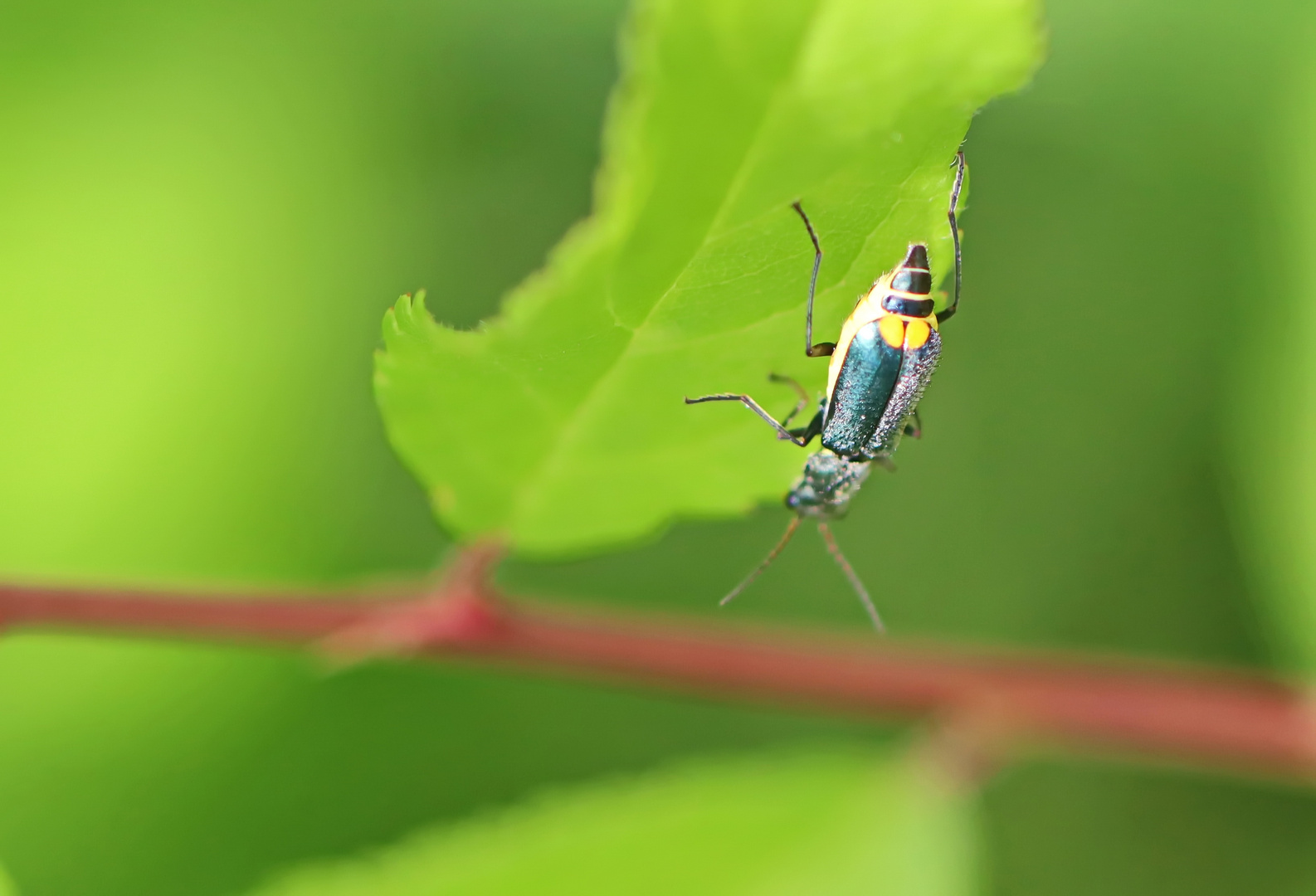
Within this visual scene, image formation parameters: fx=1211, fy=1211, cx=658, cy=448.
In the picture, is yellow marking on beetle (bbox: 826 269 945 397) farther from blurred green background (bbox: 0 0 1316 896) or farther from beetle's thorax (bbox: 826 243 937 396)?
blurred green background (bbox: 0 0 1316 896)

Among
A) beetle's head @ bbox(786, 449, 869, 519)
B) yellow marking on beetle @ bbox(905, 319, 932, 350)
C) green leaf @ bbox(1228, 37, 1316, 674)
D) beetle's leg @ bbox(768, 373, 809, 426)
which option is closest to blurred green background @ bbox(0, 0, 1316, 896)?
green leaf @ bbox(1228, 37, 1316, 674)

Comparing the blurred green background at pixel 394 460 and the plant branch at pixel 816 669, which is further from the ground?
the blurred green background at pixel 394 460

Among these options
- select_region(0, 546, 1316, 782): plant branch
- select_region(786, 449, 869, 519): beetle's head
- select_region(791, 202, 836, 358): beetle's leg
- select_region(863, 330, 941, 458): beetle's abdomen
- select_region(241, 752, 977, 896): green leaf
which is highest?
select_region(786, 449, 869, 519): beetle's head

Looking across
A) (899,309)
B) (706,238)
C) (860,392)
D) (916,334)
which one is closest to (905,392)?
(860,392)

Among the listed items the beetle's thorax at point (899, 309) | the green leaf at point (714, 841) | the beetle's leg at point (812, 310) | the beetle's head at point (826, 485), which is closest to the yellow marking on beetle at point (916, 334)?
the beetle's thorax at point (899, 309)

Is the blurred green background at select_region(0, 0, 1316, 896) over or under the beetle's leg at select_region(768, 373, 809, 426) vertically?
over

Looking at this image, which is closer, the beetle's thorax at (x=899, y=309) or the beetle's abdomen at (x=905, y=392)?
the beetle's thorax at (x=899, y=309)

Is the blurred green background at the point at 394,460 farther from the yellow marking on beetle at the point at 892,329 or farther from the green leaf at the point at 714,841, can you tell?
the green leaf at the point at 714,841

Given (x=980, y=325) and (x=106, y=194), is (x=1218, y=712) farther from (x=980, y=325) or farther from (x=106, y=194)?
(x=106, y=194)
